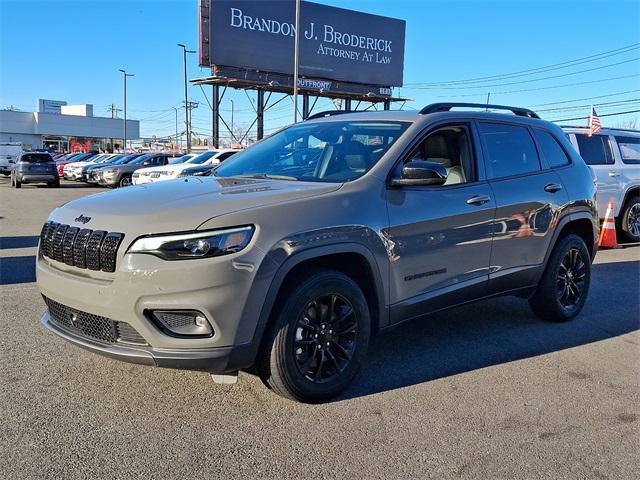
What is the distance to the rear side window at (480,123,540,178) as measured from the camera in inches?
194

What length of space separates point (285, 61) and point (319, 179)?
120 feet

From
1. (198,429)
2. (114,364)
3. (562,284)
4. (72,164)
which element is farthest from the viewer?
(72,164)

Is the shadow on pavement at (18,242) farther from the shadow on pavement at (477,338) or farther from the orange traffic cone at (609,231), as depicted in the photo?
the orange traffic cone at (609,231)

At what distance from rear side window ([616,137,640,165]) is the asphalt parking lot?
666cm

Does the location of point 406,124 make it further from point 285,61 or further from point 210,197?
point 285,61

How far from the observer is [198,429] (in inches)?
132

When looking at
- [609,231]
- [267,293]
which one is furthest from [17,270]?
[609,231]

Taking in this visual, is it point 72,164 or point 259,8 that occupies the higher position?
point 259,8

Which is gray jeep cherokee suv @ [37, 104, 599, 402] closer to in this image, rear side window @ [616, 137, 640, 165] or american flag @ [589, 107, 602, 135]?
american flag @ [589, 107, 602, 135]

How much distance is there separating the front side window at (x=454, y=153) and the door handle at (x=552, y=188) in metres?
1.00

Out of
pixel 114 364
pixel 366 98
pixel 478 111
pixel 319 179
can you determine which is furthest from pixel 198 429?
pixel 366 98

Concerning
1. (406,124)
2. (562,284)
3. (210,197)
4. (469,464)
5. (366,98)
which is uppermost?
(366,98)

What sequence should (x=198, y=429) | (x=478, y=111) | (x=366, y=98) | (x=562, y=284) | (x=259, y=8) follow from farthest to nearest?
(x=366, y=98) → (x=259, y=8) → (x=562, y=284) → (x=478, y=111) → (x=198, y=429)

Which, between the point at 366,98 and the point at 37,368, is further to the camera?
the point at 366,98
